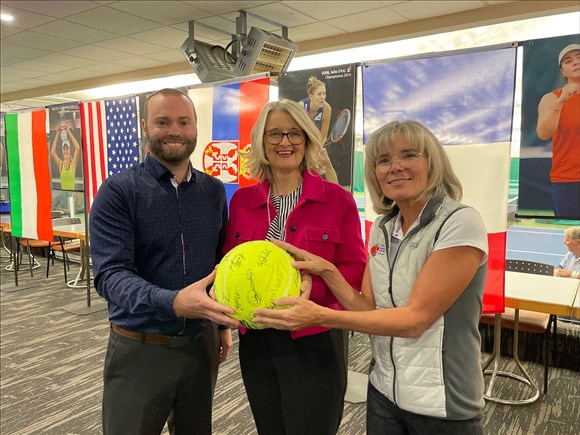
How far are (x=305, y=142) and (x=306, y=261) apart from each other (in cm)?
48

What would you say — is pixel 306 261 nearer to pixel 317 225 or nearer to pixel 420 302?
pixel 317 225

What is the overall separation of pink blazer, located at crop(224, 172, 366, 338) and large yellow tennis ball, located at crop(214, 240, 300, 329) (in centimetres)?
27

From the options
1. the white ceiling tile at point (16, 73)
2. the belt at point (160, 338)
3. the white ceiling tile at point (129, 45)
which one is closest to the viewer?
the belt at point (160, 338)

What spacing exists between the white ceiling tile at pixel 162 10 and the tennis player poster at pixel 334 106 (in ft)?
7.67

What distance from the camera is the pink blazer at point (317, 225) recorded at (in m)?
1.53

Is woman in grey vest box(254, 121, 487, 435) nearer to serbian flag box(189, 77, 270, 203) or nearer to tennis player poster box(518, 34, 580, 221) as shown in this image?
tennis player poster box(518, 34, 580, 221)

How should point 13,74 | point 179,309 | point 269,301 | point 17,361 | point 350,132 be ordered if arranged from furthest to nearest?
point 13,74 < point 17,361 < point 350,132 < point 179,309 < point 269,301

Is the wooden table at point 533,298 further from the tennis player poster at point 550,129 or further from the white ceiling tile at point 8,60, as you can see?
the white ceiling tile at point 8,60

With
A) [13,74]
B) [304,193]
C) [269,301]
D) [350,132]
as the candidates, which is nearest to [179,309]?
[269,301]

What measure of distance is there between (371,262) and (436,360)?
0.33 m

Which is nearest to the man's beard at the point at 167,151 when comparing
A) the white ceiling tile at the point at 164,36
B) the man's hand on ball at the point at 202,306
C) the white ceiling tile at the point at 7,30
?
the man's hand on ball at the point at 202,306

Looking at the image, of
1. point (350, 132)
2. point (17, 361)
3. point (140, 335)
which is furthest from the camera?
point (17, 361)

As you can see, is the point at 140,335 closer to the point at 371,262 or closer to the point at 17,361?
the point at 371,262

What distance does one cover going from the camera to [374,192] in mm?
1453
